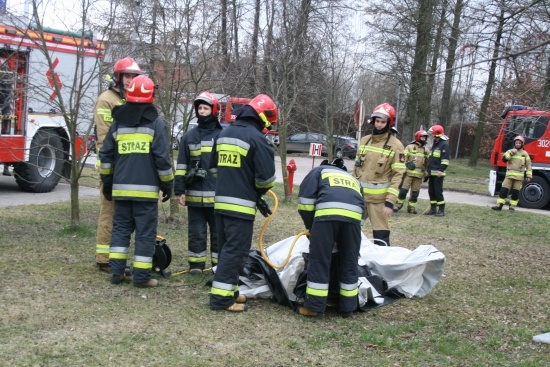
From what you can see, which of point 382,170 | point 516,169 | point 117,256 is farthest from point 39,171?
point 516,169

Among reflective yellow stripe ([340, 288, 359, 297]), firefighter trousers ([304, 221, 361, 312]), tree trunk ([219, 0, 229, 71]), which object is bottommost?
reflective yellow stripe ([340, 288, 359, 297])

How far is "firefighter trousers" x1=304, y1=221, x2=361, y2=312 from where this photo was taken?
5.30 m

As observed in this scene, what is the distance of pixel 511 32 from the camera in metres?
6.07

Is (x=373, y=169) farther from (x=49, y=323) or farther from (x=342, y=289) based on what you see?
(x=49, y=323)

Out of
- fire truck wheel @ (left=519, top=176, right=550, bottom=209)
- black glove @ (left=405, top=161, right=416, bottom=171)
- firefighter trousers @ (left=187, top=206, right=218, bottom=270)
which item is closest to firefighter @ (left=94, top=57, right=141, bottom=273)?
firefighter trousers @ (left=187, top=206, right=218, bottom=270)

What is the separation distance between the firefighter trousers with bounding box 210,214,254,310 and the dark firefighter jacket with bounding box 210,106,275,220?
0.09 metres

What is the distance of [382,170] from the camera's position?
23.8ft

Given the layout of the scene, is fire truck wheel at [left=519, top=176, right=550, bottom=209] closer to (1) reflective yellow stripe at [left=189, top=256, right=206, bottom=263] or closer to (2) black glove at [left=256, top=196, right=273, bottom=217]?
(1) reflective yellow stripe at [left=189, top=256, right=206, bottom=263]

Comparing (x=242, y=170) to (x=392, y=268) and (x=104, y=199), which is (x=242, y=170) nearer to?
(x=104, y=199)

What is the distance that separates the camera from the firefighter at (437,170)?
43.5 feet

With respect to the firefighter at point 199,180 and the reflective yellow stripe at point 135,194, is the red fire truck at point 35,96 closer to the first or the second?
the firefighter at point 199,180

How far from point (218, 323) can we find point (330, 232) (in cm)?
123

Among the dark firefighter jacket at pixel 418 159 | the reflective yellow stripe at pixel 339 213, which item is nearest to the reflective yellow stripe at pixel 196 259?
the reflective yellow stripe at pixel 339 213

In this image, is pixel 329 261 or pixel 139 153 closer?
pixel 329 261
